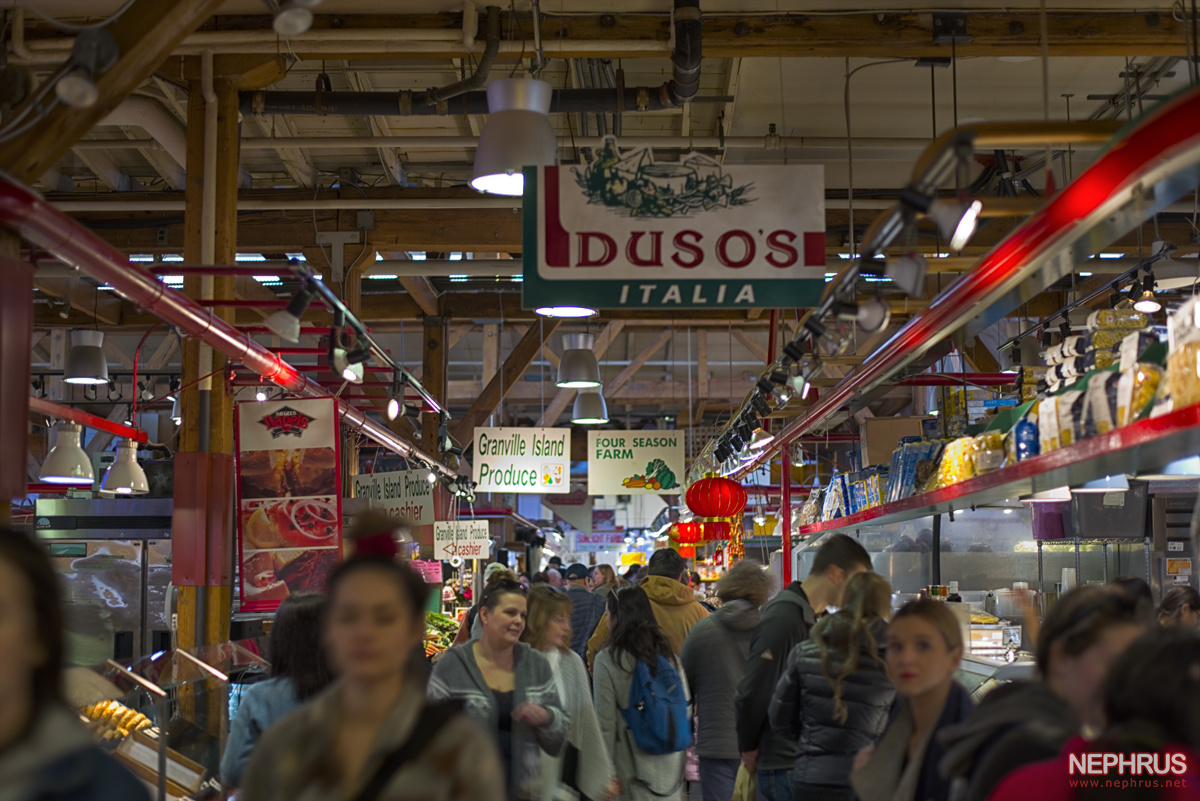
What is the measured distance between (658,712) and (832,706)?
1.44 meters

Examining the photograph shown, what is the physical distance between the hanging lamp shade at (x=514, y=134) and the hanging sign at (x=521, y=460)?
350 inches

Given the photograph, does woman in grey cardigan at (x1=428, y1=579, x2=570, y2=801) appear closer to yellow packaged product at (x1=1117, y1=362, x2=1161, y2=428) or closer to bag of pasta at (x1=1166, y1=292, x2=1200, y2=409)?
yellow packaged product at (x1=1117, y1=362, x2=1161, y2=428)

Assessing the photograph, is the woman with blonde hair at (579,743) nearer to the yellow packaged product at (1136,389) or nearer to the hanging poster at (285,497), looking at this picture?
the yellow packaged product at (1136,389)

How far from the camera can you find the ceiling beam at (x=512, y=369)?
13.2 meters

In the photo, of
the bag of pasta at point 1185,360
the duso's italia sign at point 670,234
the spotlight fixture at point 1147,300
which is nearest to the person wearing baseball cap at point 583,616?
the duso's italia sign at point 670,234

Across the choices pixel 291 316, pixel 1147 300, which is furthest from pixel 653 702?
pixel 1147 300

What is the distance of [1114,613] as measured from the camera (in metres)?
2.79

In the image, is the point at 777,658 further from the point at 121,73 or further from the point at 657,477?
the point at 657,477

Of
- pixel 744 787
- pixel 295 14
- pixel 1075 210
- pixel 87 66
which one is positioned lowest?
pixel 744 787

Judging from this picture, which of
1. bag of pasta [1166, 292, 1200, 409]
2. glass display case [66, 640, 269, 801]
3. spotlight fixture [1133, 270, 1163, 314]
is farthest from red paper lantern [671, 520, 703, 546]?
bag of pasta [1166, 292, 1200, 409]

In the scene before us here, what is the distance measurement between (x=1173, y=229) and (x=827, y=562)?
22.6 ft

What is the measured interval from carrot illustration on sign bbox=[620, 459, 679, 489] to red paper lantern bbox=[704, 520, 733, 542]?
701mm

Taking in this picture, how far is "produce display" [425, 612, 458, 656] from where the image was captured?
10836 millimetres

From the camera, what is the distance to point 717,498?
12.2 m
